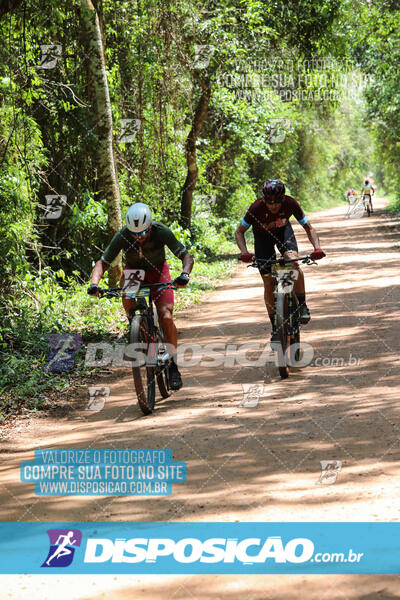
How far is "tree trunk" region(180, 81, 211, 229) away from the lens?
1885 centimetres

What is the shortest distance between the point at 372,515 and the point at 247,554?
0.80m

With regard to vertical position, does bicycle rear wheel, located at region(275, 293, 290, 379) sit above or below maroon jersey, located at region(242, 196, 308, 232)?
below

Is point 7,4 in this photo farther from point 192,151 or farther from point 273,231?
point 192,151

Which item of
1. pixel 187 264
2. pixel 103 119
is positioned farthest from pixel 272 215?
pixel 103 119

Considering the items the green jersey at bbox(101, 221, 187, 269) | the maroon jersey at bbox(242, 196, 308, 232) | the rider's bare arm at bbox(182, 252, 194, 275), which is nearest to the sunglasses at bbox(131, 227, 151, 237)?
the green jersey at bbox(101, 221, 187, 269)

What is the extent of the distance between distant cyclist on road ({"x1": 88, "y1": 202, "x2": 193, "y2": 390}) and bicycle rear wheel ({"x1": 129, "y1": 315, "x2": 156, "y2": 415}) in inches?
10.2

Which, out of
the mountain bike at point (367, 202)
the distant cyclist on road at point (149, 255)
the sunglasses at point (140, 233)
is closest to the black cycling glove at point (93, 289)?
the distant cyclist on road at point (149, 255)

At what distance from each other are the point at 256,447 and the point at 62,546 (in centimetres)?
193

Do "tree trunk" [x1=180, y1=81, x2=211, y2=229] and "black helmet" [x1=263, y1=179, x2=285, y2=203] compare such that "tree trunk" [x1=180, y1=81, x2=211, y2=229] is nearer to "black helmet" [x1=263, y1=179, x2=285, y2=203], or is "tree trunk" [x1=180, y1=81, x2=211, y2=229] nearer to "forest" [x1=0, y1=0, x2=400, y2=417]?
"forest" [x1=0, y1=0, x2=400, y2=417]

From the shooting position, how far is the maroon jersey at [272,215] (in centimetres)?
798

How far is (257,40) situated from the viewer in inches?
709

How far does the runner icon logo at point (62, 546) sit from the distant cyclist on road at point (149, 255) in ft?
9.56

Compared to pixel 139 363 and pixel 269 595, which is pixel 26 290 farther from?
pixel 269 595

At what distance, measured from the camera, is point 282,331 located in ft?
25.1
